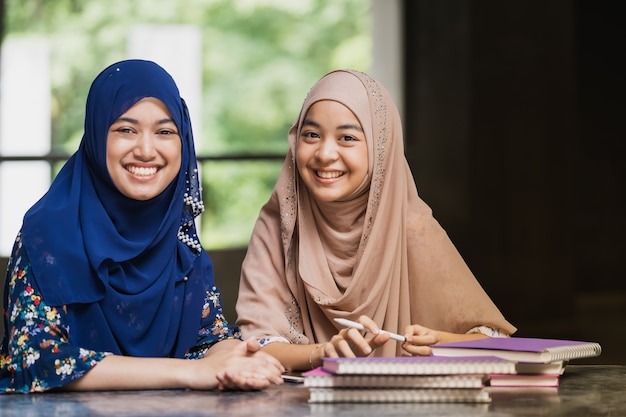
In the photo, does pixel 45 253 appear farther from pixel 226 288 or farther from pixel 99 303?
pixel 226 288

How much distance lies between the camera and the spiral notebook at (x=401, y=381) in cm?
200

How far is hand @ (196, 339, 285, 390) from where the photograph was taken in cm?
215

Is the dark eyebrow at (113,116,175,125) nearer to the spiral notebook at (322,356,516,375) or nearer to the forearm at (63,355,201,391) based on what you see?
the forearm at (63,355,201,391)

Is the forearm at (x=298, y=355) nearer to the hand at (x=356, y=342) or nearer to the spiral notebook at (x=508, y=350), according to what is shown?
the hand at (x=356, y=342)

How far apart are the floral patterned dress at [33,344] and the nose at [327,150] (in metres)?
0.71

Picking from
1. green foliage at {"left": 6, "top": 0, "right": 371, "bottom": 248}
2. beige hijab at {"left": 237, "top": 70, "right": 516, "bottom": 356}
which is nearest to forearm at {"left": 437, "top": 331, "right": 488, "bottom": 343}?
beige hijab at {"left": 237, "top": 70, "right": 516, "bottom": 356}

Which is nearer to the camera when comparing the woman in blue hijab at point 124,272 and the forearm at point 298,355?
the woman in blue hijab at point 124,272

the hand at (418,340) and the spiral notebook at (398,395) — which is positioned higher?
the hand at (418,340)

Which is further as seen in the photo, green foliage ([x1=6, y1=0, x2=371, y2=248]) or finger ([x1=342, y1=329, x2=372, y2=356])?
green foliage ([x1=6, y1=0, x2=371, y2=248])

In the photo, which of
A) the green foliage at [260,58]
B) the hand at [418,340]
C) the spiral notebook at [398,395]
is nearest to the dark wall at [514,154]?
the hand at [418,340]

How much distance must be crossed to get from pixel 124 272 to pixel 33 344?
27 cm

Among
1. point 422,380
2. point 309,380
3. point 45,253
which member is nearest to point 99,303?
point 45,253

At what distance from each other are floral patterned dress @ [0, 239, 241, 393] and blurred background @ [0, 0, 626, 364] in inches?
127

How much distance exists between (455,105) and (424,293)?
4.73 metres
